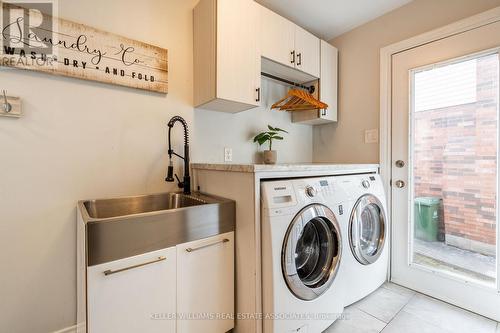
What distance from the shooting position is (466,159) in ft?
5.45

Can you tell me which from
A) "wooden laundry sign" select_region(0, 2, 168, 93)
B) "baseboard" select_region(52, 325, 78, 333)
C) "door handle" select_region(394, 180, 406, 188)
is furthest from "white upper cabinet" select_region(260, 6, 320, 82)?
"baseboard" select_region(52, 325, 78, 333)

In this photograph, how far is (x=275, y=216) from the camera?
1206 millimetres

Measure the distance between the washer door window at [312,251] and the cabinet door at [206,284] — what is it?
36 cm

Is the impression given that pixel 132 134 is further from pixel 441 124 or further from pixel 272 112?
pixel 441 124

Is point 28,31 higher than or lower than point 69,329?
higher

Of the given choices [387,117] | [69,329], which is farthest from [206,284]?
[387,117]

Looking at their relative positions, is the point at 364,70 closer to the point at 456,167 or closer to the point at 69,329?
the point at 456,167

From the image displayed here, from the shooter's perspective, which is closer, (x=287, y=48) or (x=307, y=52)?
(x=287, y=48)

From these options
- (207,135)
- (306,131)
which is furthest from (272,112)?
(207,135)

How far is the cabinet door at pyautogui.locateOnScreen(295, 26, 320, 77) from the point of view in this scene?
207 centimetres

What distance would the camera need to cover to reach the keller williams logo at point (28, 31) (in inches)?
46.7

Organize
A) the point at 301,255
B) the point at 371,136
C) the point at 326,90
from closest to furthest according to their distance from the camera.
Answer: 1. the point at 301,255
2. the point at 371,136
3. the point at 326,90

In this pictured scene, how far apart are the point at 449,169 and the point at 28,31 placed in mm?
2934

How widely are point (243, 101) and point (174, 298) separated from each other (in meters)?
1.34
